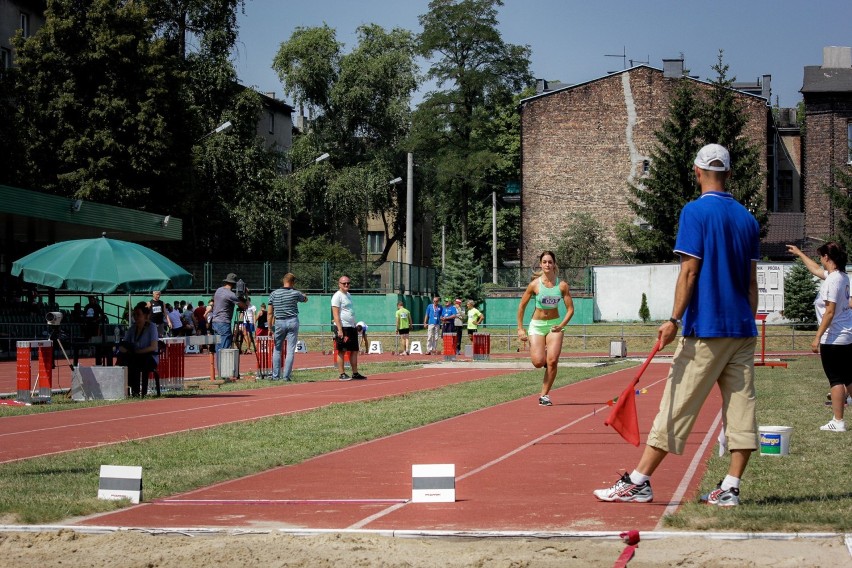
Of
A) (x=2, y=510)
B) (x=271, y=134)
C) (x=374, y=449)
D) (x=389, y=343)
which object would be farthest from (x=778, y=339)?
(x=271, y=134)

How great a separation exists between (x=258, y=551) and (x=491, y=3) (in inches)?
2698

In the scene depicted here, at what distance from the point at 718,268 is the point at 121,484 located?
13.7 feet

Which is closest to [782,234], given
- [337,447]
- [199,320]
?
[199,320]

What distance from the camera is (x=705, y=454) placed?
9969 mm

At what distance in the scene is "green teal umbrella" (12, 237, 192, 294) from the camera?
19406 mm

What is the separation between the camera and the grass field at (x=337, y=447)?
272 inches

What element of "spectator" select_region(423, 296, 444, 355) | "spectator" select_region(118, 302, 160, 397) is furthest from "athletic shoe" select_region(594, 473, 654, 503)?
"spectator" select_region(423, 296, 444, 355)

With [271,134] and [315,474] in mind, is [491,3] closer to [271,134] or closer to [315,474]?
[271,134]

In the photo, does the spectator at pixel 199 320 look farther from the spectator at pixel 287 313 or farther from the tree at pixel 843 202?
the tree at pixel 843 202

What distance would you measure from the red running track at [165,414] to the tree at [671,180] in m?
38.0

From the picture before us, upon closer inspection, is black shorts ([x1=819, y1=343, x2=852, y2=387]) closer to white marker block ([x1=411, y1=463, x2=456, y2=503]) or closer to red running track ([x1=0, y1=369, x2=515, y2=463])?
white marker block ([x1=411, y1=463, x2=456, y2=503])

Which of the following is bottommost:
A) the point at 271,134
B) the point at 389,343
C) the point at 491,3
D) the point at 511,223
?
the point at 389,343

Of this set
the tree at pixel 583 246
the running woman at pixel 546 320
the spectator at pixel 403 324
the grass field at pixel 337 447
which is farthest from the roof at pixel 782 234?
the running woman at pixel 546 320

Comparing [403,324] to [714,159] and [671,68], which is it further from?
[671,68]
